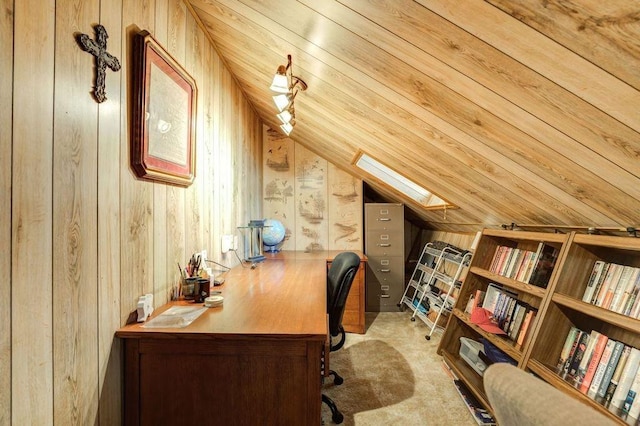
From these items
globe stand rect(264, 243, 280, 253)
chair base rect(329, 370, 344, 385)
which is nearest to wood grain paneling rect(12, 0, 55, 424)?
chair base rect(329, 370, 344, 385)

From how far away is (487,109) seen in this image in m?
1.28

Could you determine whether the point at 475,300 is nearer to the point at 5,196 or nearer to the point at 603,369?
the point at 603,369

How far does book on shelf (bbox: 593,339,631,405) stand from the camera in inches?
55.3

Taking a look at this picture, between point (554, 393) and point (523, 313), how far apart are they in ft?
6.11

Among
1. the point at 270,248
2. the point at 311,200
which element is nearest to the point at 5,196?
the point at 270,248

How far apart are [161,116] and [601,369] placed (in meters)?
2.25

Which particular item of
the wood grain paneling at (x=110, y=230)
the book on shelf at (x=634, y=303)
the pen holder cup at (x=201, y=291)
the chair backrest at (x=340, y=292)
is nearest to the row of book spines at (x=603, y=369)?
the book on shelf at (x=634, y=303)

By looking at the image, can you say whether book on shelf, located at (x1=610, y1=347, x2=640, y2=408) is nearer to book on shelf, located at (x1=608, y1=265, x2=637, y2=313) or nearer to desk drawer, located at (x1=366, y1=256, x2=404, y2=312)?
book on shelf, located at (x1=608, y1=265, x2=637, y2=313)

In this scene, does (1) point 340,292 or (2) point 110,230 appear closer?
(2) point 110,230

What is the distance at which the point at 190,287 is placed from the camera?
1.62 metres

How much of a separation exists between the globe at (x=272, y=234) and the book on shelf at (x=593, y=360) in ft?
8.95

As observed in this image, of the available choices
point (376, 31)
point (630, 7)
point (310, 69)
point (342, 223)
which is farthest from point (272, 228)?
point (630, 7)

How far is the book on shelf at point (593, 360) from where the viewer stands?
1.48 m

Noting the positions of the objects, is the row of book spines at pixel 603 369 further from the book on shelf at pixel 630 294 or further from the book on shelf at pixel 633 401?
the book on shelf at pixel 630 294
